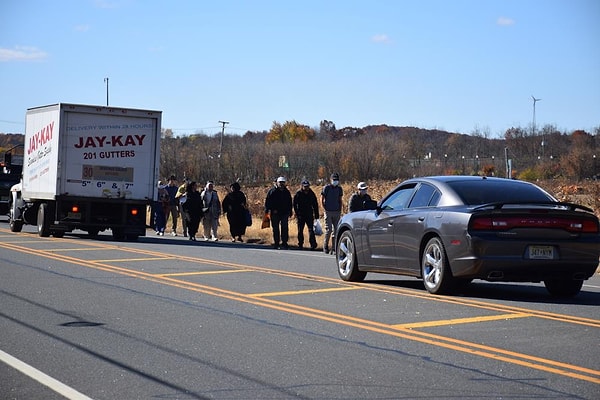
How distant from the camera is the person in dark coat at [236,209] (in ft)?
88.3

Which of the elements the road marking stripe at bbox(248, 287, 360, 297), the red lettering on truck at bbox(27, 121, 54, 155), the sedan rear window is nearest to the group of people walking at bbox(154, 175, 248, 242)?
the red lettering on truck at bbox(27, 121, 54, 155)

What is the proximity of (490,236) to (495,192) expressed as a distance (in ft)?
3.29

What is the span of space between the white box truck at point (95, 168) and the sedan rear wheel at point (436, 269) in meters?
14.3

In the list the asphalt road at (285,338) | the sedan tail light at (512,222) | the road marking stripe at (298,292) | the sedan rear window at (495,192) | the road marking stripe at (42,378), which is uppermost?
the sedan rear window at (495,192)

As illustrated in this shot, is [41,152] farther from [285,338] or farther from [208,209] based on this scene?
[285,338]

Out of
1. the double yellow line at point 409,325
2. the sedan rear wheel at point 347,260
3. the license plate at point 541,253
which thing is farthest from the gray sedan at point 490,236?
the sedan rear wheel at point 347,260

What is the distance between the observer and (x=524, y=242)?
11469mm

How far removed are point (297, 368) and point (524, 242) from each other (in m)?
4.75

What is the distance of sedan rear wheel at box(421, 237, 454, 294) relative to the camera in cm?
1184

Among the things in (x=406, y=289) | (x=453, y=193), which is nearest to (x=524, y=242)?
(x=453, y=193)

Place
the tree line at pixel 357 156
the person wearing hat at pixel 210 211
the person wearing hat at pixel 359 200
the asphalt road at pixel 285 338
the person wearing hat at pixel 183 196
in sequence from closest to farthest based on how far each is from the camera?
1. the asphalt road at pixel 285 338
2. the person wearing hat at pixel 359 200
3. the person wearing hat at pixel 210 211
4. the person wearing hat at pixel 183 196
5. the tree line at pixel 357 156

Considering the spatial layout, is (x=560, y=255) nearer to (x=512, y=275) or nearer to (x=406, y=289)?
(x=512, y=275)

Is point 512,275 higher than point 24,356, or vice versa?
point 512,275

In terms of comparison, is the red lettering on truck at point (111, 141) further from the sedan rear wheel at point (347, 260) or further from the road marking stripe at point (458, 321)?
the road marking stripe at point (458, 321)
